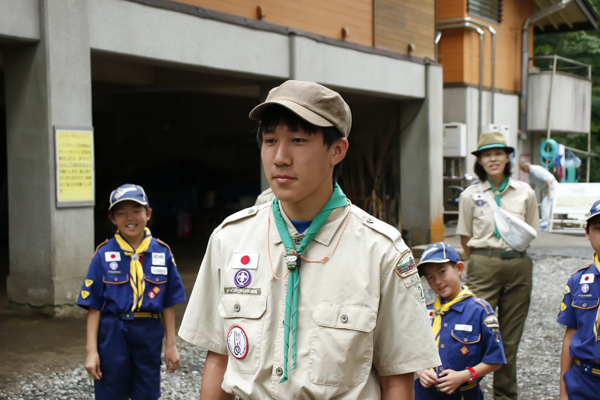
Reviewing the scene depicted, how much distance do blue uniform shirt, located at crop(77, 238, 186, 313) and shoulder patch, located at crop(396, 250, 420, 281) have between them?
7.57ft

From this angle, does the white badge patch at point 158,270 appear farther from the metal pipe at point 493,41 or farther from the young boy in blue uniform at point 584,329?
the metal pipe at point 493,41

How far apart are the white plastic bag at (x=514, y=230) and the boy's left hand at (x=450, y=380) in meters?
1.90

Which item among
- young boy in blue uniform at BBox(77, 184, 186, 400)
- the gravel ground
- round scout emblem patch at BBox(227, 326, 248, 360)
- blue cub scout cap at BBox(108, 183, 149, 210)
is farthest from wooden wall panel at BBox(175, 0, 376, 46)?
round scout emblem patch at BBox(227, 326, 248, 360)

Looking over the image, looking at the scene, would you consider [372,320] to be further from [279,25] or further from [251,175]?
[251,175]

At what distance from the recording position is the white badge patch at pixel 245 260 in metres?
2.10

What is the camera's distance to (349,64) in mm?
11383

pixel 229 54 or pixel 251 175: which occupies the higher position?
pixel 229 54

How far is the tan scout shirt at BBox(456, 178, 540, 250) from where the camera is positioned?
528cm

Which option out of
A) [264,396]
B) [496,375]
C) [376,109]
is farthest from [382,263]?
[376,109]

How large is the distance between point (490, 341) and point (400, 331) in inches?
75.6

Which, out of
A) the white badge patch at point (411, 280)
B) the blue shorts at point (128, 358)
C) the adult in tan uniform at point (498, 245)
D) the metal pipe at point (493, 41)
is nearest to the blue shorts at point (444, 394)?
the adult in tan uniform at point (498, 245)

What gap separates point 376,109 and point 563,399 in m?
11.4

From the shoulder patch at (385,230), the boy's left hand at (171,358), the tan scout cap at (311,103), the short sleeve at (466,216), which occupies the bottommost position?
the boy's left hand at (171,358)

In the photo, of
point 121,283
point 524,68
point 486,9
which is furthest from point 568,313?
point 524,68
